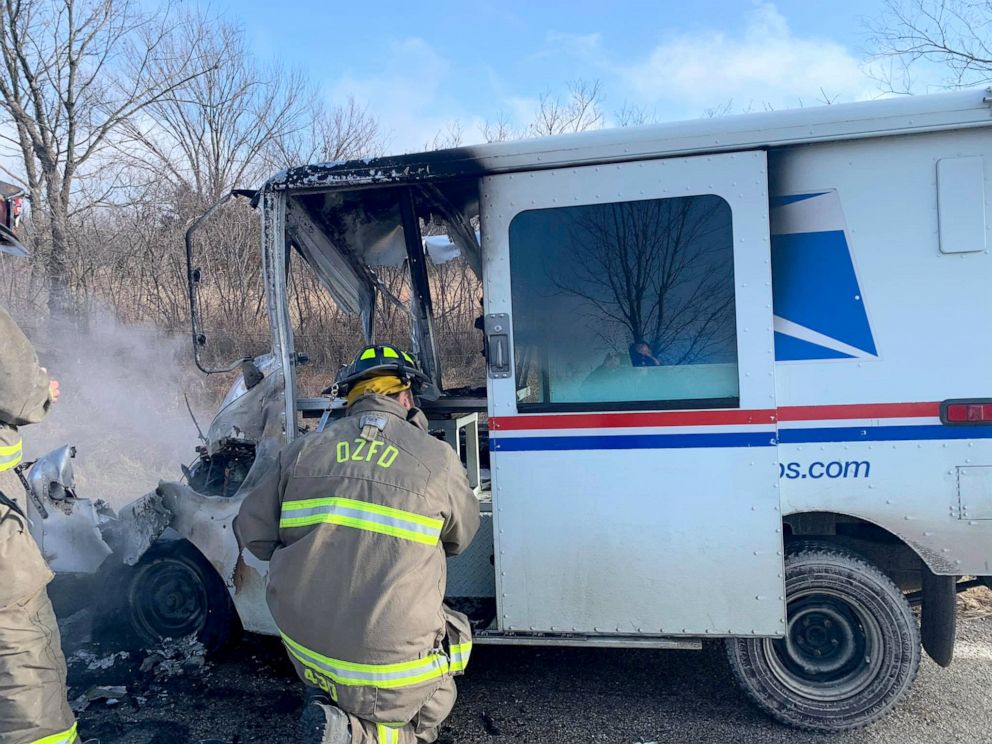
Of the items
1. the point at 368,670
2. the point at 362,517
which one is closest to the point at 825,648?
the point at 368,670

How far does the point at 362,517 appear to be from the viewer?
2.54 metres

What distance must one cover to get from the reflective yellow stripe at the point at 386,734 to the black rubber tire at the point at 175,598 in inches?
82.9

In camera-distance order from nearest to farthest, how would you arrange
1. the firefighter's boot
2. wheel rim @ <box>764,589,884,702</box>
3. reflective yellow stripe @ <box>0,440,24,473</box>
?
the firefighter's boot → reflective yellow stripe @ <box>0,440,24,473</box> → wheel rim @ <box>764,589,884,702</box>

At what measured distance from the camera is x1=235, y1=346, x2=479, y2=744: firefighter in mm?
2520

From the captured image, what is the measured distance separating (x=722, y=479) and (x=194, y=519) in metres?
2.89

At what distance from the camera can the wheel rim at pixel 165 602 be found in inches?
173

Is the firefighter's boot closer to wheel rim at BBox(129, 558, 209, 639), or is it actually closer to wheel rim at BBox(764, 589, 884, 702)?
wheel rim at BBox(764, 589, 884, 702)

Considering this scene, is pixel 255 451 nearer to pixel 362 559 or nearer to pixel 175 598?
pixel 175 598

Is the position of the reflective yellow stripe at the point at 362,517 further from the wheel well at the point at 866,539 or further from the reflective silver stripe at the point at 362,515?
the wheel well at the point at 866,539

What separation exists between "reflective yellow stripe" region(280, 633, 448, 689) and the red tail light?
8.01 ft

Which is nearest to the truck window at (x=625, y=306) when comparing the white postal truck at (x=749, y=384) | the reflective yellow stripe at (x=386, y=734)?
the white postal truck at (x=749, y=384)

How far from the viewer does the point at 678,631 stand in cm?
343

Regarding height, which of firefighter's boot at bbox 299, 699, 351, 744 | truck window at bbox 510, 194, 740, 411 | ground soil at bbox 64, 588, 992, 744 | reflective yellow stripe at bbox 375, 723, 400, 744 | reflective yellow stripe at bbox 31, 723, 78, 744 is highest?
truck window at bbox 510, 194, 740, 411

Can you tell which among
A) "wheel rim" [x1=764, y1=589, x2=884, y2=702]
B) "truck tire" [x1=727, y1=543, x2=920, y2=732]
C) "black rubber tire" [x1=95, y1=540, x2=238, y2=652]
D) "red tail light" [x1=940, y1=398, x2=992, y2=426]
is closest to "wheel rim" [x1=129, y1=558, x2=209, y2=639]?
"black rubber tire" [x1=95, y1=540, x2=238, y2=652]
